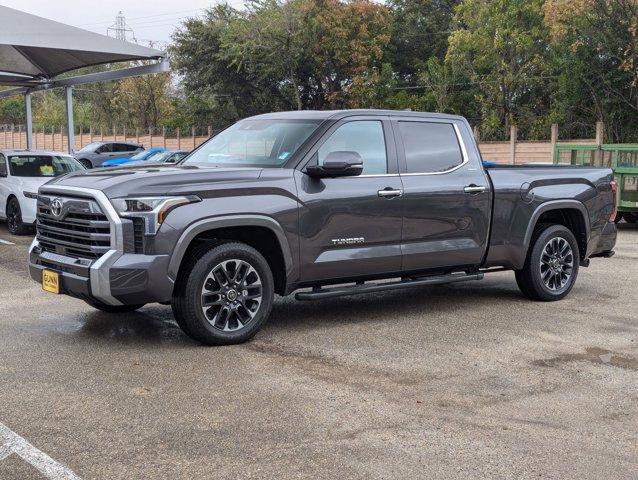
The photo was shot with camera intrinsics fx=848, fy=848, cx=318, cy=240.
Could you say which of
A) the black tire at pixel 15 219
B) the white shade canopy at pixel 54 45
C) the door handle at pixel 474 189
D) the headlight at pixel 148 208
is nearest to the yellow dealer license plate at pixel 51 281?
the headlight at pixel 148 208

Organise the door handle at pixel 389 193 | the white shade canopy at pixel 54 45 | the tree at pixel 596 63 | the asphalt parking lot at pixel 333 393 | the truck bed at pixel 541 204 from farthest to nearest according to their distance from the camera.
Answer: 1. the tree at pixel 596 63
2. the white shade canopy at pixel 54 45
3. the truck bed at pixel 541 204
4. the door handle at pixel 389 193
5. the asphalt parking lot at pixel 333 393

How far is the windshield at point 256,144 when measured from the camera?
720 centimetres

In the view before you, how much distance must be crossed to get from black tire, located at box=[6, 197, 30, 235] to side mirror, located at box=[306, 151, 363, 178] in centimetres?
918

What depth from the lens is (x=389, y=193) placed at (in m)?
7.38

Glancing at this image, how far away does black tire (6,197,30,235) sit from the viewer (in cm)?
1467

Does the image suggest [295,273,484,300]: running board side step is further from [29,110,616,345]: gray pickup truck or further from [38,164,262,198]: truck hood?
A: [38,164,262,198]: truck hood

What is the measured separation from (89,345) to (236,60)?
3682 cm

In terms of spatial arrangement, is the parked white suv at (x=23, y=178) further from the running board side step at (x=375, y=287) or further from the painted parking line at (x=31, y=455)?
the painted parking line at (x=31, y=455)

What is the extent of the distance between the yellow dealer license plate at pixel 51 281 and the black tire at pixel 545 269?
455cm

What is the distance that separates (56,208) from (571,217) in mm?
5305

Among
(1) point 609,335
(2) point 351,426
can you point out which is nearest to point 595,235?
(1) point 609,335

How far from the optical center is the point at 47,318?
25.2 ft

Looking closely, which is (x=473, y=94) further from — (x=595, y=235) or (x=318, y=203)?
(x=318, y=203)

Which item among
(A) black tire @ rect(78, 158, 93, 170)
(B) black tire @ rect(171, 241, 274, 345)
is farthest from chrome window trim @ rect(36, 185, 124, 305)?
(A) black tire @ rect(78, 158, 93, 170)
